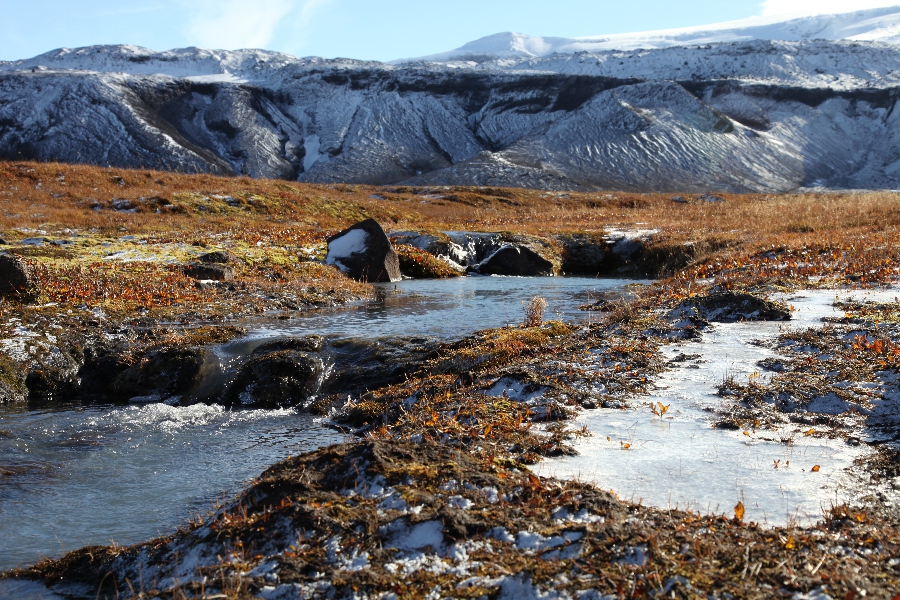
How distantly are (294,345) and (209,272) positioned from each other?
7.61 metres

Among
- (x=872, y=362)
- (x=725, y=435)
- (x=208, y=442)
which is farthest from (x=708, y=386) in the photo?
(x=208, y=442)

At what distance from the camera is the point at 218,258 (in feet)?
67.7

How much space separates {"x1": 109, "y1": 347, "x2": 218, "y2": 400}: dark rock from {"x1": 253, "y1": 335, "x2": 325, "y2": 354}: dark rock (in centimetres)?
86

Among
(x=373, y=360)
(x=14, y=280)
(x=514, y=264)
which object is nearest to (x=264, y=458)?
(x=373, y=360)

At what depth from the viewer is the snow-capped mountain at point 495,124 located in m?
105

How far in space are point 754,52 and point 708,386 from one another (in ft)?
561

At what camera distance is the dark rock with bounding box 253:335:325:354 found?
12367 mm

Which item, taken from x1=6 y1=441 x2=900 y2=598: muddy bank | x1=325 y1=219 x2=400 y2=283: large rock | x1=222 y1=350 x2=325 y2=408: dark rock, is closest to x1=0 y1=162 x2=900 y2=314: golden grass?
x1=325 y1=219 x2=400 y2=283: large rock

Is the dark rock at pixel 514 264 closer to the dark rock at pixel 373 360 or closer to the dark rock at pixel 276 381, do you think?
the dark rock at pixel 373 360

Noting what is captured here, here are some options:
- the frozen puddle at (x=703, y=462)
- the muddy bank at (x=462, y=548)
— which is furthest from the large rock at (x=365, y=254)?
the muddy bank at (x=462, y=548)

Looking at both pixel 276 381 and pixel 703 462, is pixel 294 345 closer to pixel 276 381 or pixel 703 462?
pixel 276 381

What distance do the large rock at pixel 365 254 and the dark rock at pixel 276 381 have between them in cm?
1122

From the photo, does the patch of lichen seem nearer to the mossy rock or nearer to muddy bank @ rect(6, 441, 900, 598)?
muddy bank @ rect(6, 441, 900, 598)

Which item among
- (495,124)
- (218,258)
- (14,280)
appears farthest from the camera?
(495,124)
